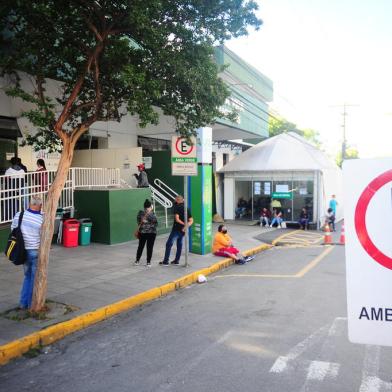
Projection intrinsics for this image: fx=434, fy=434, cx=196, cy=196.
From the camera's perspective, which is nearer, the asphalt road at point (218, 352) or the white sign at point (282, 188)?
the asphalt road at point (218, 352)

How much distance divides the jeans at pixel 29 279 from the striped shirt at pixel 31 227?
0.44 ft

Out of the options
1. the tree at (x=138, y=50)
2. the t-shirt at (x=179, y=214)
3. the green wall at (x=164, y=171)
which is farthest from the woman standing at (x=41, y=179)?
the green wall at (x=164, y=171)

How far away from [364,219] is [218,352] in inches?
144

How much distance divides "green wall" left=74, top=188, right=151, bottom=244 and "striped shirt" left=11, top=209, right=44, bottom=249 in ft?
22.6

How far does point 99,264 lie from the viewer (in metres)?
10.7

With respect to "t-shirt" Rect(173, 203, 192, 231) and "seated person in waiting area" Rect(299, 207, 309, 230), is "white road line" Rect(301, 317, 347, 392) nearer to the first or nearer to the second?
"t-shirt" Rect(173, 203, 192, 231)

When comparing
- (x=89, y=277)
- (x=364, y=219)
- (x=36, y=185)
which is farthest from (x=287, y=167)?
(x=364, y=219)

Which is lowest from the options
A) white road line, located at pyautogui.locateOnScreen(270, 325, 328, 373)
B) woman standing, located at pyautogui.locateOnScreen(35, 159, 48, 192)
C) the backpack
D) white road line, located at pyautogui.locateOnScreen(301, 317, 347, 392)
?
white road line, located at pyautogui.locateOnScreen(270, 325, 328, 373)

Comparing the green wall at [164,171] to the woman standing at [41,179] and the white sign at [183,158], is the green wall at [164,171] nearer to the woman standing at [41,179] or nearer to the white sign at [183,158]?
the woman standing at [41,179]

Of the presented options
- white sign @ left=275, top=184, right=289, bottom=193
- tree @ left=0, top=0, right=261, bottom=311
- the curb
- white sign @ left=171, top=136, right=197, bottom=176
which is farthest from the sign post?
white sign @ left=275, top=184, right=289, bottom=193

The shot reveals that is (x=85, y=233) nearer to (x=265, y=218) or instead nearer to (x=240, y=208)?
(x=265, y=218)

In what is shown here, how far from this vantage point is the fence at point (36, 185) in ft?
39.5

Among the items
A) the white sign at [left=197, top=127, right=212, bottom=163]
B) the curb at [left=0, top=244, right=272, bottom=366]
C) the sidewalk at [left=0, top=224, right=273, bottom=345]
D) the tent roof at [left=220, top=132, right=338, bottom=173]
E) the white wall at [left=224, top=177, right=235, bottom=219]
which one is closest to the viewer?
the curb at [left=0, top=244, right=272, bottom=366]

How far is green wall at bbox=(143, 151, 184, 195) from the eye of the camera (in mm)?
20844
